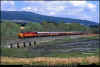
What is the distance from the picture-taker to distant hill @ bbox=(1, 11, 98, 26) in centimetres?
796

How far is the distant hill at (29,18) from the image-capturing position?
7961mm

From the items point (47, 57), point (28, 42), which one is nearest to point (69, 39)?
point (47, 57)

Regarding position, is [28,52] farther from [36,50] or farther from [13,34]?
[13,34]

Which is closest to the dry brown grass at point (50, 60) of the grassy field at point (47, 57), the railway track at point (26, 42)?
the grassy field at point (47, 57)

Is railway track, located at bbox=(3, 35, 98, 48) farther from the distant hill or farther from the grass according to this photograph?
the distant hill

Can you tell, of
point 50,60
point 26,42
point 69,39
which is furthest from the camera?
point 69,39

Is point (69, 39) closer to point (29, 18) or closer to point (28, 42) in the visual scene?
point (28, 42)

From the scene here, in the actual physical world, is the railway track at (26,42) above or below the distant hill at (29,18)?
below

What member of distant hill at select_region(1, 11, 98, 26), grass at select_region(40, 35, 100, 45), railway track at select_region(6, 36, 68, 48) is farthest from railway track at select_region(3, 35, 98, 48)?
distant hill at select_region(1, 11, 98, 26)

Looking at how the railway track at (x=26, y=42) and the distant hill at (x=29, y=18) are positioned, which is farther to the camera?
the railway track at (x=26, y=42)

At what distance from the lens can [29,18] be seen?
8172 millimetres

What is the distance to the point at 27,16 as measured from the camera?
8.00 m

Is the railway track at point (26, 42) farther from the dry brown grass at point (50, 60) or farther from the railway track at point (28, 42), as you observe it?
the dry brown grass at point (50, 60)

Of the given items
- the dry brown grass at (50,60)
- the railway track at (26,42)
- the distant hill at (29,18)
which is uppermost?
the distant hill at (29,18)
